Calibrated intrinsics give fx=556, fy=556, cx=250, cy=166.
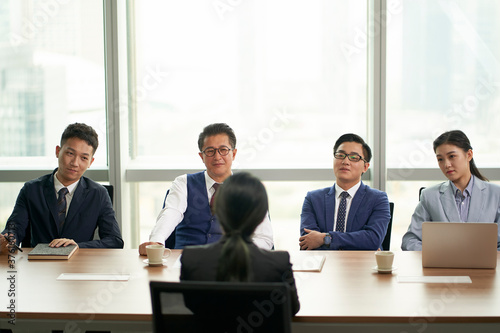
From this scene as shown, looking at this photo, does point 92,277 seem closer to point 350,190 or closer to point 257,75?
point 350,190

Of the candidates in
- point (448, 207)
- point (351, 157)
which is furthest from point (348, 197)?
point (448, 207)

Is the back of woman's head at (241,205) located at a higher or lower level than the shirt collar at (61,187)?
higher

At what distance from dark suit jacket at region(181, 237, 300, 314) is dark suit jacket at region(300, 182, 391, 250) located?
4.44ft

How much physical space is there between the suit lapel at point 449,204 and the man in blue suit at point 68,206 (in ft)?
6.17

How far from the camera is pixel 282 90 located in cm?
455

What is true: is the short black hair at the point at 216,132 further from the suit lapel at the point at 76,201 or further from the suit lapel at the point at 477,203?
the suit lapel at the point at 477,203

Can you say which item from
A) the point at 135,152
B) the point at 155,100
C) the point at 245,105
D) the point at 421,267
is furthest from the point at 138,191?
the point at 421,267

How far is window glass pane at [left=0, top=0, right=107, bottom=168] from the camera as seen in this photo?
14.9 feet

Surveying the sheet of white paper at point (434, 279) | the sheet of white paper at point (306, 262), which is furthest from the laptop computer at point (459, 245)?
the sheet of white paper at point (306, 262)

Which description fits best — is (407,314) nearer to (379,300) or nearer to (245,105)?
(379,300)

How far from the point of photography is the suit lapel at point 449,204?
320 centimetres

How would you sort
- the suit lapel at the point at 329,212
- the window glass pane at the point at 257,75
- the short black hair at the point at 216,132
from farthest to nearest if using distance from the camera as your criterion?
the window glass pane at the point at 257,75, the suit lapel at the point at 329,212, the short black hair at the point at 216,132

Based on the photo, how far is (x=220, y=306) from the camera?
4.88 feet

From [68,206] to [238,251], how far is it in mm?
1854
